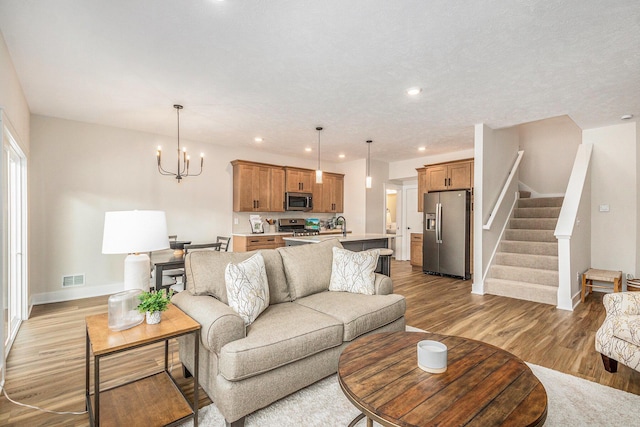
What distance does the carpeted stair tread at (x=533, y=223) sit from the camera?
547cm

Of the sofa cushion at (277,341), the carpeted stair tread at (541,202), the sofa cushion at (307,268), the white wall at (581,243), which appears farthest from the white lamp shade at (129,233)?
the carpeted stair tread at (541,202)

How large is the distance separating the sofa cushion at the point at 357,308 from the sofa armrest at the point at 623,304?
1613 mm

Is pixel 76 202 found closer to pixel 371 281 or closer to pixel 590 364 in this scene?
pixel 371 281

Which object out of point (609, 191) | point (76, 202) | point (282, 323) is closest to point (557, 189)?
point (609, 191)

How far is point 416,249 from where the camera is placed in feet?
23.7

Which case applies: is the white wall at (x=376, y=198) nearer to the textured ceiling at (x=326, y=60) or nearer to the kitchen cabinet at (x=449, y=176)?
the kitchen cabinet at (x=449, y=176)

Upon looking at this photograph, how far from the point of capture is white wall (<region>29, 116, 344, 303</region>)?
4.34m

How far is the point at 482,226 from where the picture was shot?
482 centimetres

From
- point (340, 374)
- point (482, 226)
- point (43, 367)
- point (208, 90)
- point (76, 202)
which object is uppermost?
point (208, 90)

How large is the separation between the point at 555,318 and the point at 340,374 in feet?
11.5

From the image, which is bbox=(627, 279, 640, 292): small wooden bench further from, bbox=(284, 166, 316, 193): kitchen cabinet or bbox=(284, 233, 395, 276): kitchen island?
bbox=(284, 166, 316, 193): kitchen cabinet

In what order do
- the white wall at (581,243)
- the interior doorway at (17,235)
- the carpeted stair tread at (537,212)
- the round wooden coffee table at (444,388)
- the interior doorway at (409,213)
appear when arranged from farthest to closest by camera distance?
the interior doorway at (409,213) → the carpeted stair tread at (537,212) → the white wall at (581,243) → the interior doorway at (17,235) → the round wooden coffee table at (444,388)

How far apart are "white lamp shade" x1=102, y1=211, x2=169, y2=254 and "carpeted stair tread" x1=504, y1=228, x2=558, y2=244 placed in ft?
18.9

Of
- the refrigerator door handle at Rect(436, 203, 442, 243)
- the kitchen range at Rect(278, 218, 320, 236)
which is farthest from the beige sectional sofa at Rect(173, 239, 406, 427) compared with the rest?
the kitchen range at Rect(278, 218, 320, 236)
